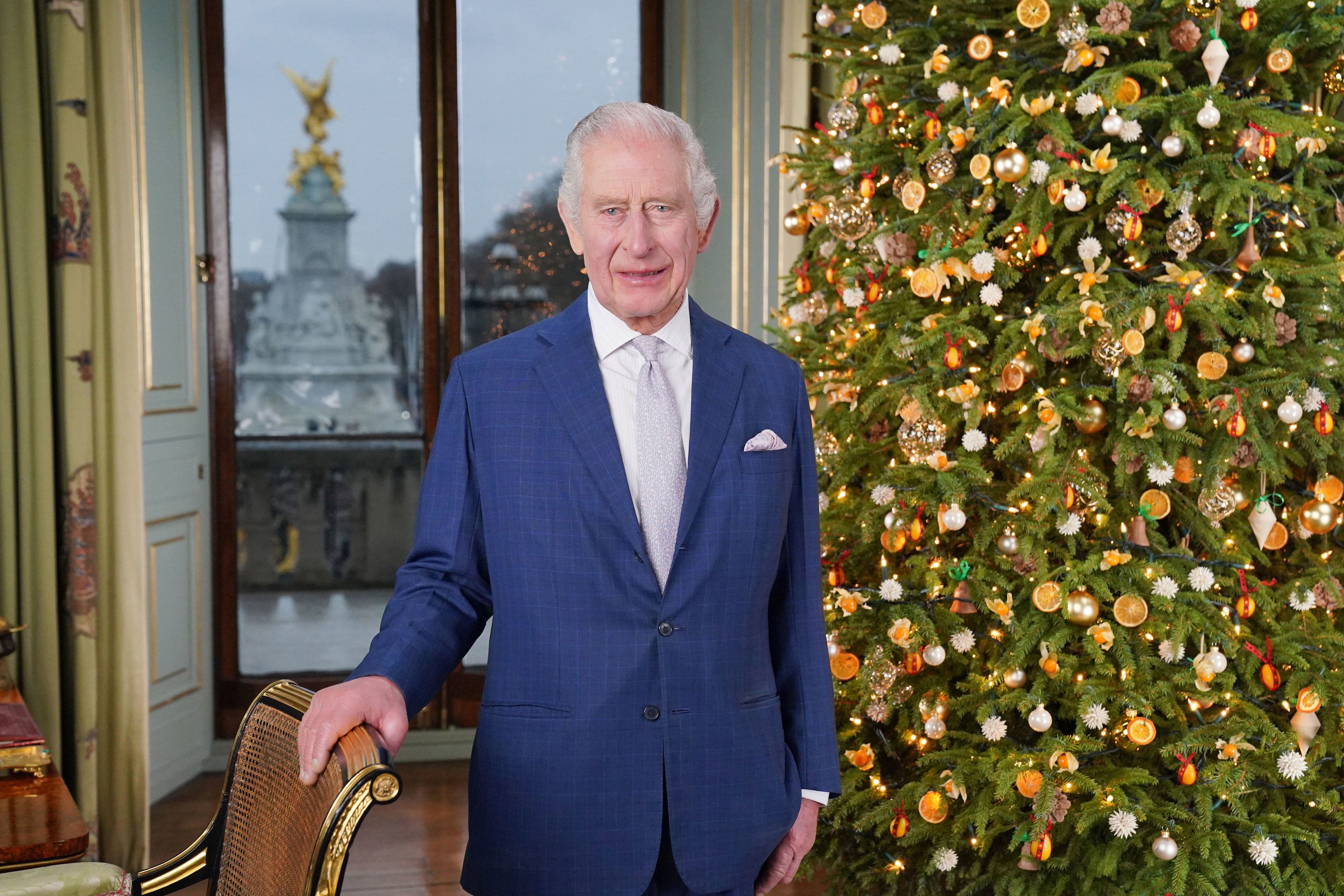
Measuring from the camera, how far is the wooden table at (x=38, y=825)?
133 centimetres

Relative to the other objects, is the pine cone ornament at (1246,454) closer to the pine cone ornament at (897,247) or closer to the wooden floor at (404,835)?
the pine cone ornament at (897,247)

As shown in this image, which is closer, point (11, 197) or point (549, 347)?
point (549, 347)

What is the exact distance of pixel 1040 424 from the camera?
233 cm

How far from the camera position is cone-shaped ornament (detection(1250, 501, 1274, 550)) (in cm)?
237

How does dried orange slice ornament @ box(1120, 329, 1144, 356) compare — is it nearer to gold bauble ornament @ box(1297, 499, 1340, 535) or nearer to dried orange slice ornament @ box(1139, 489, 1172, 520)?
dried orange slice ornament @ box(1139, 489, 1172, 520)

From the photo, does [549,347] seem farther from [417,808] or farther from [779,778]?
[417,808]

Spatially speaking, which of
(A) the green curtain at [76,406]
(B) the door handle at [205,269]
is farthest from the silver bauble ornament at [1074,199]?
(B) the door handle at [205,269]

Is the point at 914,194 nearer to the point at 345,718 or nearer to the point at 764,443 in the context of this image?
the point at 764,443

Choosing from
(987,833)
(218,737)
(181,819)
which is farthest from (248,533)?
(987,833)

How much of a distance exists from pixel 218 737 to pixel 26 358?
1.99m

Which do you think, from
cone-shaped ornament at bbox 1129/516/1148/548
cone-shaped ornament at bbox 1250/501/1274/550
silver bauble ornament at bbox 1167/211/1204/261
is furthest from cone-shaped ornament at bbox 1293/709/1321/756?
silver bauble ornament at bbox 1167/211/1204/261

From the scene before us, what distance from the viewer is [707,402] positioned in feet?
4.48

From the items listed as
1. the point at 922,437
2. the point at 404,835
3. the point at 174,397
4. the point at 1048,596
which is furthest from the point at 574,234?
the point at 174,397

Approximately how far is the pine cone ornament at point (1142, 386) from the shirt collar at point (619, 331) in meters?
1.23
